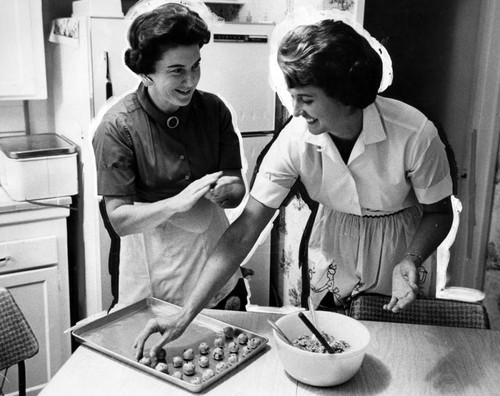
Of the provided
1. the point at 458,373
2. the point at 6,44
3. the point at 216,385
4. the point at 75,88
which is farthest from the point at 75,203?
the point at 458,373

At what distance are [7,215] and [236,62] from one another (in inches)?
37.2

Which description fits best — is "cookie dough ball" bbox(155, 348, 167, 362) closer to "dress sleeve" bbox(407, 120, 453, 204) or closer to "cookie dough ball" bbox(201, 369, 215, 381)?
"cookie dough ball" bbox(201, 369, 215, 381)

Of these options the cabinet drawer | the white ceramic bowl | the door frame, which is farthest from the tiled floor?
the cabinet drawer

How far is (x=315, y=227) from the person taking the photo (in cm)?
179

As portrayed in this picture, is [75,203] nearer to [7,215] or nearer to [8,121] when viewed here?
[7,215]

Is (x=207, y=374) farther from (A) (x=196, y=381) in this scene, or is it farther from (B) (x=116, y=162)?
(B) (x=116, y=162)

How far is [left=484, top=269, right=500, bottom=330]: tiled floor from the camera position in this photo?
1.86 m

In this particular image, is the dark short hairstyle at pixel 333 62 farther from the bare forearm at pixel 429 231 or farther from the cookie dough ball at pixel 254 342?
the cookie dough ball at pixel 254 342

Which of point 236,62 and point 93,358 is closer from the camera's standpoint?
point 93,358

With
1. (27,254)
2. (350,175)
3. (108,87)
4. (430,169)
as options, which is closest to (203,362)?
(350,175)

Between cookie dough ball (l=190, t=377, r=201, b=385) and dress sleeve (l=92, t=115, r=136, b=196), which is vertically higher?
dress sleeve (l=92, t=115, r=136, b=196)

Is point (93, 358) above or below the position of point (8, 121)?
below

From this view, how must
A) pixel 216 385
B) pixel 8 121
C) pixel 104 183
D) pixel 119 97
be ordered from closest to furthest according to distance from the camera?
pixel 216 385 < pixel 104 183 < pixel 119 97 < pixel 8 121

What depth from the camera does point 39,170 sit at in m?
2.09
